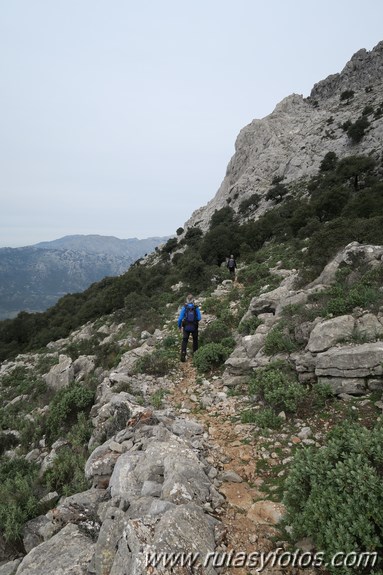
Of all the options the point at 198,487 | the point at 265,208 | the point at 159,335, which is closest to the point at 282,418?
the point at 198,487

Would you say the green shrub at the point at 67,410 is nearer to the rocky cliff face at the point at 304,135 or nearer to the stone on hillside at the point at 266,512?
the stone on hillside at the point at 266,512

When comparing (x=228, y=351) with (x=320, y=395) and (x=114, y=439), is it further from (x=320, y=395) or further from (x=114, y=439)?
(x=114, y=439)

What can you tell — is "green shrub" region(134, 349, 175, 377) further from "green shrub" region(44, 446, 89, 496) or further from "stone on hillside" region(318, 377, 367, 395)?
"stone on hillside" region(318, 377, 367, 395)

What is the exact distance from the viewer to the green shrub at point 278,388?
7.00 m

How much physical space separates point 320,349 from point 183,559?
574cm

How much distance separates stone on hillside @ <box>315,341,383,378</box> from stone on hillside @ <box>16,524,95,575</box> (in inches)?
229

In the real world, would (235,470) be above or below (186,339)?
below

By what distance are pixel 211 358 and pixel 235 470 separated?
5270 millimetres

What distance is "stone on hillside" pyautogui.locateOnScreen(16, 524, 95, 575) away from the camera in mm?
4090

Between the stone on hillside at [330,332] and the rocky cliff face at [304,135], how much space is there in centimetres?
4109

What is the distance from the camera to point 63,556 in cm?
428

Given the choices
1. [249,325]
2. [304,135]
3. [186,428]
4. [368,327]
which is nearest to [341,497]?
[186,428]

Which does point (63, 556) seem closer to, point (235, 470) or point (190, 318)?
point (235, 470)

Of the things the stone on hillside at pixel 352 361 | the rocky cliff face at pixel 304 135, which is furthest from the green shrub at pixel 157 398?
the rocky cliff face at pixel 304 135
